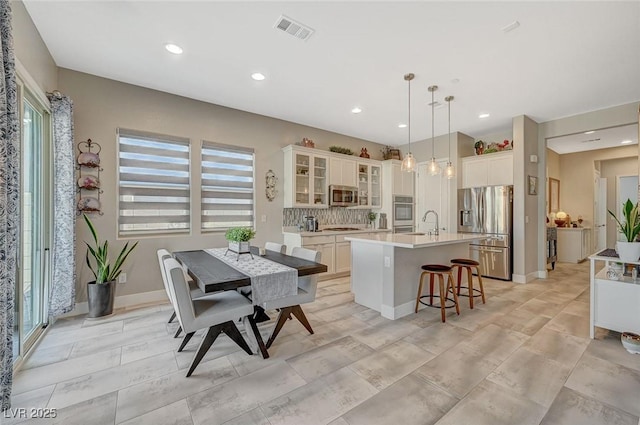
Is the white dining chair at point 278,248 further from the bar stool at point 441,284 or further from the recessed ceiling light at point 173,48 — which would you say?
the recessed ceiling light at point 173,48

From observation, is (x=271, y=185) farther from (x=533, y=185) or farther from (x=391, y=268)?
(x=533, y=185)

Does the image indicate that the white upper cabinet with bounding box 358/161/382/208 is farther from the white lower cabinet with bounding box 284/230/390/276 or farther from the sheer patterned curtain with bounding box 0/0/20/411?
the sheer patterned curtain with bounding box 0/0/20/411

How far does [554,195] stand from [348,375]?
7.95 m

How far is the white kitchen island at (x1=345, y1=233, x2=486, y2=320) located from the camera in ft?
10.6

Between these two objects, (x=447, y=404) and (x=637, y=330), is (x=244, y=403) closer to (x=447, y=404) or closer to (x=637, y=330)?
(x=447, y=404)

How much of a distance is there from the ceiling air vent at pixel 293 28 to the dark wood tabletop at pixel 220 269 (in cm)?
213

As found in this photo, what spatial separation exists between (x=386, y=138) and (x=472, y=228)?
2579mm

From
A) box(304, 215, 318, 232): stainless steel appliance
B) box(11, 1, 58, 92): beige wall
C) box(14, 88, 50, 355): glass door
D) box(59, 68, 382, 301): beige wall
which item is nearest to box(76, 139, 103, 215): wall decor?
box(59, 68, 382, 301): beige wall

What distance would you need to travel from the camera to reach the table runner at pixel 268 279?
7.22 ft

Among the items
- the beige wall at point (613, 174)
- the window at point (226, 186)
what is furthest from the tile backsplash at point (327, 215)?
the beige wall at point (613, 174)

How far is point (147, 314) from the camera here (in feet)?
11.0

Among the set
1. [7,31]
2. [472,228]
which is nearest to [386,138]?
[472,228]

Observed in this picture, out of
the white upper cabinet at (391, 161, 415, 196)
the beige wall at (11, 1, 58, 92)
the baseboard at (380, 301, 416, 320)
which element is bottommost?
the baseboard at (380, 301, 416, 320)

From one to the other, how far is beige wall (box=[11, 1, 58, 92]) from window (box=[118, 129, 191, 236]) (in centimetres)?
85
